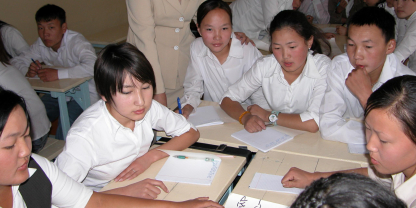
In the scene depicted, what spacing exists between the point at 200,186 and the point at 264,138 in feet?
1.64

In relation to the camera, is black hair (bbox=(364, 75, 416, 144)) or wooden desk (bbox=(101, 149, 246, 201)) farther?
wooden desk (bbox=(101, 149, 246, 201))

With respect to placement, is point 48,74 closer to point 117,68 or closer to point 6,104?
point 117,68

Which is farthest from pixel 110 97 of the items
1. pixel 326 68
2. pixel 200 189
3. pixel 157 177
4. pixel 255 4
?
pixel 255 4

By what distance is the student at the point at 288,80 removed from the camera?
5.82ft

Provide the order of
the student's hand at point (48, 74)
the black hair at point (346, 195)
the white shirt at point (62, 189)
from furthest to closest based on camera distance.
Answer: the student's hand at point (48, 74), the white shirt at point (62, 189), the black hair at point (346, 195)

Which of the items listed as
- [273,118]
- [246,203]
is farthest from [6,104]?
[273,118]

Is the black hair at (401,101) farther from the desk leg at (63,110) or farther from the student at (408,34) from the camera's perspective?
the desk leg at (63,110)

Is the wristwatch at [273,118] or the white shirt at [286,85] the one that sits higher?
the white shirt at [286,85]

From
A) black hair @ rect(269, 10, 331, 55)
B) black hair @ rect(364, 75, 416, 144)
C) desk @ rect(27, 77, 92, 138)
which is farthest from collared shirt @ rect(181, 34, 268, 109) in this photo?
black hair @ rect(364, 75, 416, 144)

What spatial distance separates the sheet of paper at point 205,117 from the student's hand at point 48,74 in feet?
4.58

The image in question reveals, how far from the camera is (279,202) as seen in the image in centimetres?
116

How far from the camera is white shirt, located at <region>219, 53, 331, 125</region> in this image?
6.16 feet

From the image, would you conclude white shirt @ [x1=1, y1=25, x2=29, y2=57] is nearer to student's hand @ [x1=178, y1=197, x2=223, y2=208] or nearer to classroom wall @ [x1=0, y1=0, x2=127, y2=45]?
classroom wall @ [x1=0, y1=0, x2=127, y2=45]

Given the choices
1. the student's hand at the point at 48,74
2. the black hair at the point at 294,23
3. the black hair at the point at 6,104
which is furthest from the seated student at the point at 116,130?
the student's hand at the point at 48,74
